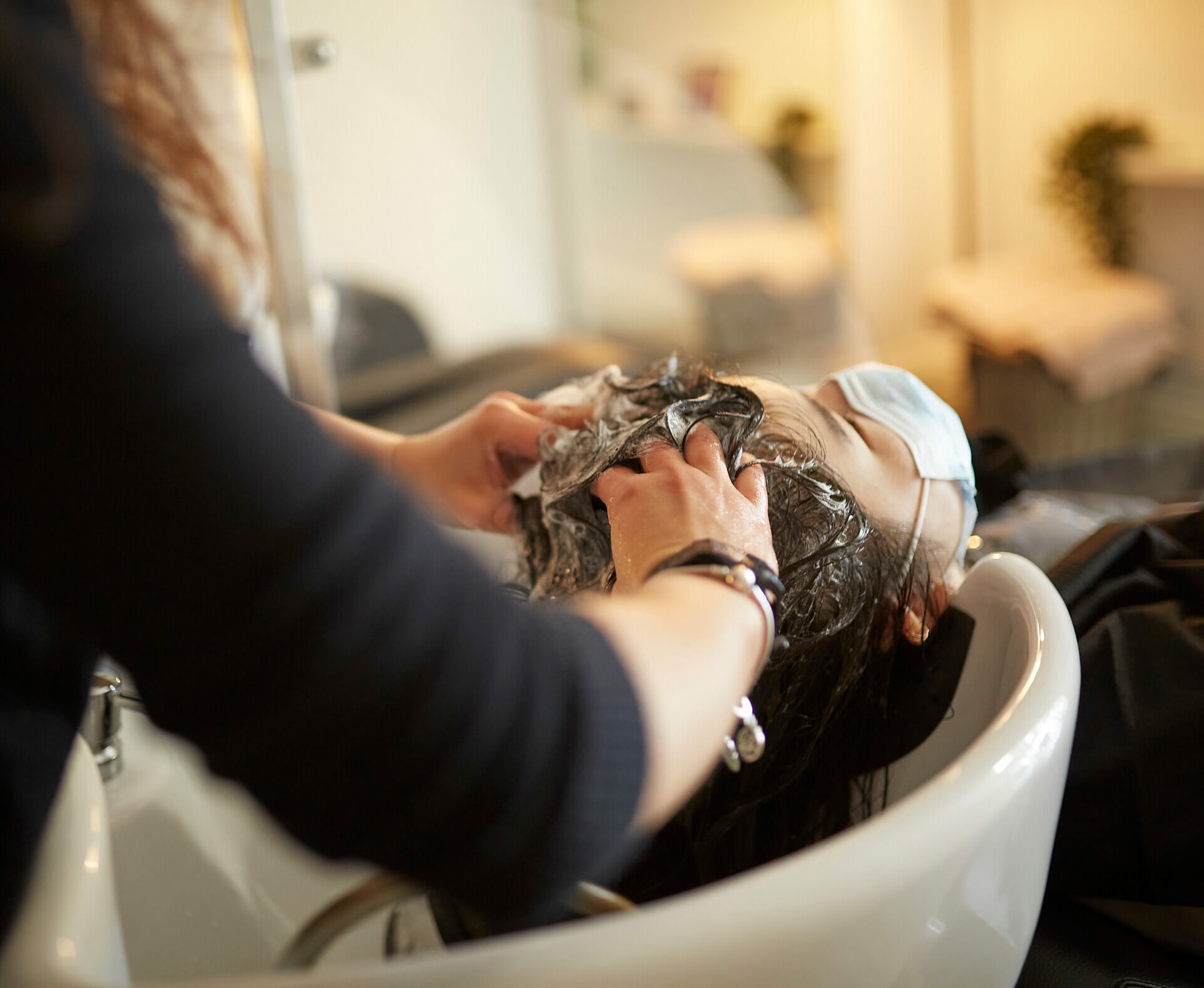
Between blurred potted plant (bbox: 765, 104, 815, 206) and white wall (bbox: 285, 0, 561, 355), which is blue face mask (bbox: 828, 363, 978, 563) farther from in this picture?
blurred potted plant (bbox: 765, 104, 815, 206)

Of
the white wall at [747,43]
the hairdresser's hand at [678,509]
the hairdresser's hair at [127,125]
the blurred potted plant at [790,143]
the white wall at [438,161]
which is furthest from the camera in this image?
the blurred potted plant at [790,143]

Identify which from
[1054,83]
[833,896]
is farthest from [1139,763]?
[1054,83]

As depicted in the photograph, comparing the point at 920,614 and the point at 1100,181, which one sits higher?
the point at 1100,181

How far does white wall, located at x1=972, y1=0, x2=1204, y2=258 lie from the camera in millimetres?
2396

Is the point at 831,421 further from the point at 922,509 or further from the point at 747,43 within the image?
the point at 747,43

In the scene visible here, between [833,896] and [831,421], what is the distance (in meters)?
0.41

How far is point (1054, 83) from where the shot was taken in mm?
2729

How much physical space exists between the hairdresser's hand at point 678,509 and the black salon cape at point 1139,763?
0.34 meters

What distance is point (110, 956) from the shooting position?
39cm

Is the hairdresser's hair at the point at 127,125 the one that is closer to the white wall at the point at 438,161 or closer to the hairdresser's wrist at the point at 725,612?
the hairdresser's wrist at the point at 725,612

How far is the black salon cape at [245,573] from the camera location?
0.26 meters

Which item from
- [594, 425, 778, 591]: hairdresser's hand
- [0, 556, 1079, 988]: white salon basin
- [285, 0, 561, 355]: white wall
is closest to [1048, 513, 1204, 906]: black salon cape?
[0, 556, 1079, 988]: white salon basin

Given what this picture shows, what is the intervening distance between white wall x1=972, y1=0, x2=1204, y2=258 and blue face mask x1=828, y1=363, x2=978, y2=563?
217 centimetres

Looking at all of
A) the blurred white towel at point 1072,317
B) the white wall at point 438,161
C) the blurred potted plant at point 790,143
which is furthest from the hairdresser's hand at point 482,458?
the blurred potted plant at point 790,143
